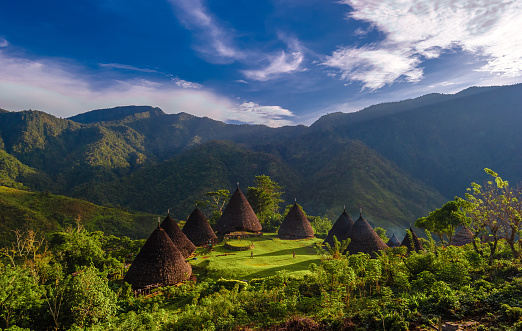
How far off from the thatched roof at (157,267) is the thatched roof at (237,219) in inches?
449

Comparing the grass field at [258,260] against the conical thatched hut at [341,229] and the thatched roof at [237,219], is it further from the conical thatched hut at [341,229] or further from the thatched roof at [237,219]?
the conical thatched hut at [341,229]

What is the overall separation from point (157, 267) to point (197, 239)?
9.14 metres

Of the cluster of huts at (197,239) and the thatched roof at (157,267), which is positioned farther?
the cluster of huts at (197,239)

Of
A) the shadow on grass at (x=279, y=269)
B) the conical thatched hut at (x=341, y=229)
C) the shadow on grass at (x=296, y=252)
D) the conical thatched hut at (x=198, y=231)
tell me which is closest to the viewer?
the shadow on grass at (x=279, y=269)

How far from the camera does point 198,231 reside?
25.8 m

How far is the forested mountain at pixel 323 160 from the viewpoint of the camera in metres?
82.4

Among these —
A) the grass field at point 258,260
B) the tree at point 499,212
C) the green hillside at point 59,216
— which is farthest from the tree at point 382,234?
the green hillside at point 59,216

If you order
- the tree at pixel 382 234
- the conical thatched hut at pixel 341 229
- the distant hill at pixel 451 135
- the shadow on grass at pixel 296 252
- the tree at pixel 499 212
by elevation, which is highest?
the distant hill at pixel 451 135

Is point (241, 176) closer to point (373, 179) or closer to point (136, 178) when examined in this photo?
point (136, 178)

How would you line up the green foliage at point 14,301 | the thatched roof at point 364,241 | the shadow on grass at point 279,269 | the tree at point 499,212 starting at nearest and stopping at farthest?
1. the green foliage at point 14,301
2. the tree at point 499,212
3. the shadow on grass at point 279,269
4. the thatched roof at point 364,241

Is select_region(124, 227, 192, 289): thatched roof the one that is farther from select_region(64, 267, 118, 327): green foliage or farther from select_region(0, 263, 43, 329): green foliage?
select_region(64, 267, 118, 327): green foliage

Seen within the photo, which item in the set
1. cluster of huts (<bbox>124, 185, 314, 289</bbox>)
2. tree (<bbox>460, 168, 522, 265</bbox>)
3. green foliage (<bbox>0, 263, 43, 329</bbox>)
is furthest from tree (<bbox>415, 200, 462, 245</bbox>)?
green foliage (<bbox>0, 263, 43, 329</bbox>)

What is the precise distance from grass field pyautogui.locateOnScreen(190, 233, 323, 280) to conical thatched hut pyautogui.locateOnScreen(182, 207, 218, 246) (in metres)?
1.04

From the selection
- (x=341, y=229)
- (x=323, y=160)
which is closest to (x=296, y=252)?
(x=341, y=229)
